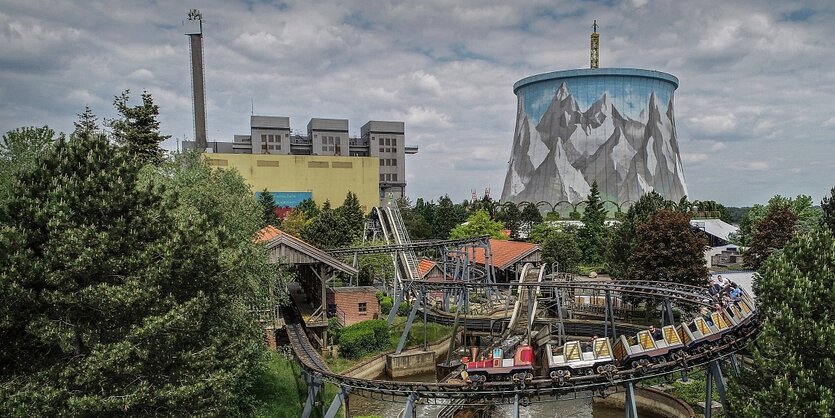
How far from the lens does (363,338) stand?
33.9m

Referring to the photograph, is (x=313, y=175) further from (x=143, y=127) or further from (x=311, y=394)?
(x=311, y=394)

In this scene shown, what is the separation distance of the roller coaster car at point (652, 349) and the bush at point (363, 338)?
16590 millimetres

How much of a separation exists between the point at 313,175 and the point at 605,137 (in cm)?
5612

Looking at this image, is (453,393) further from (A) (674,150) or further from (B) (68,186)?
(A) (674,150)

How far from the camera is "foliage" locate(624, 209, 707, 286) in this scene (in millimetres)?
35938

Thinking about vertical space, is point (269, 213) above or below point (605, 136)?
below

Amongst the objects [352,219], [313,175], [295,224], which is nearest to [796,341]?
[352,219]

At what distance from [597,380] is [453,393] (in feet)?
17.2

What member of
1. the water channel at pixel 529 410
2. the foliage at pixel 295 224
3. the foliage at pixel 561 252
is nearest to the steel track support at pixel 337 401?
the water channel at pixel 529 410

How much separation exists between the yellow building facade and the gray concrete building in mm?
17681

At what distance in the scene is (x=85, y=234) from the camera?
13859 mm

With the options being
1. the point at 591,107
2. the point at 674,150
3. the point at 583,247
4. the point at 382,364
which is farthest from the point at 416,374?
the point at 674,150

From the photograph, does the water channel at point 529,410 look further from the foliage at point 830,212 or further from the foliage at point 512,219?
the foliage at point 512,219

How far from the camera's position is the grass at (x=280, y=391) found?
24.1m
